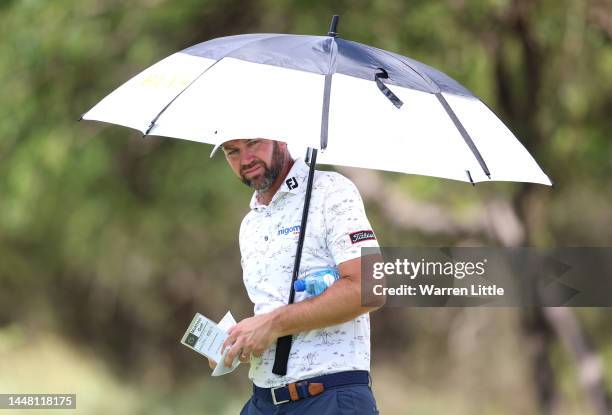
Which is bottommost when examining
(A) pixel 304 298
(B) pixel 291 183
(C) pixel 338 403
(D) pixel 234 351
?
(C) pixel 338 403

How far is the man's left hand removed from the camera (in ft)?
11.7

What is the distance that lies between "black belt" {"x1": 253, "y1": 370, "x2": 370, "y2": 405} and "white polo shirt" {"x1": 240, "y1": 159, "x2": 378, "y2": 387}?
17mm

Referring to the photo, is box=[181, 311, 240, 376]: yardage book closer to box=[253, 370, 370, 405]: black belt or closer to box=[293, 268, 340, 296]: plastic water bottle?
box=[253, 370, 370, 405]: black belt

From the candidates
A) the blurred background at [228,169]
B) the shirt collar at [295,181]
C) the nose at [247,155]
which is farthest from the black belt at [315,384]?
the blurred background at [228,169]

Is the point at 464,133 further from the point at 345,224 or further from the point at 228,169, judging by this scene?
the point at 228,169

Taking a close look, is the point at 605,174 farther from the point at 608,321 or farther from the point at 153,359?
the point at 153,359

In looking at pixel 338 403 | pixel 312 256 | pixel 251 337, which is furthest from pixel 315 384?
pixel 312 256

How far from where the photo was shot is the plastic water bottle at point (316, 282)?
3.57 metres

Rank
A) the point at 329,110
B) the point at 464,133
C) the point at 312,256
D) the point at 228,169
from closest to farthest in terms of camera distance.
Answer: the point at 329,110 → the point at 312,256 → the point at 464,133 → the point at 228,169

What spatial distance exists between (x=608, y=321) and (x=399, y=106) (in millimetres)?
11219

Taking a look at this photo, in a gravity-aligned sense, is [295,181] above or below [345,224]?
above

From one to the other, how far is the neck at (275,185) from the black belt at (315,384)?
0.63 metres

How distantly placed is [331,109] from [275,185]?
1.33 feet

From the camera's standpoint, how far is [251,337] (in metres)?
3.58
